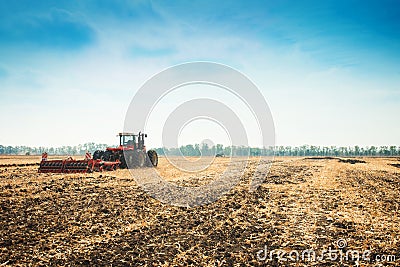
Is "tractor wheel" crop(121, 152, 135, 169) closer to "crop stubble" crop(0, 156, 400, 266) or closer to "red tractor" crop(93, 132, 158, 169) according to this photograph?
"red tractor" crop(93, 132, 158, 169)

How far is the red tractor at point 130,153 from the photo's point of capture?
2402 cm

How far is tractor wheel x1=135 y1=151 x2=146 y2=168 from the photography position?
82.3 ft

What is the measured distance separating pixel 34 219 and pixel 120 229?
8.74 ft

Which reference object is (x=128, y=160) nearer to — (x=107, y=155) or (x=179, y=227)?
Answer: (x=107, y=155)

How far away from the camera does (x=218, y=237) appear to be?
24.4 feet

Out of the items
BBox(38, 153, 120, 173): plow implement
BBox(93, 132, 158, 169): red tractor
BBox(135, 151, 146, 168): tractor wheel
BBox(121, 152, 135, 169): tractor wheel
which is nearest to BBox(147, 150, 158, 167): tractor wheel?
BBox(93, 132, 158, 169): red tractor

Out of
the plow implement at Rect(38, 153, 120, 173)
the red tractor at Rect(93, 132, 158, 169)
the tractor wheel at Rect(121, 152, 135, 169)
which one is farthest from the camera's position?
the tractor wheel at Rect(121, 152, 135, 169)

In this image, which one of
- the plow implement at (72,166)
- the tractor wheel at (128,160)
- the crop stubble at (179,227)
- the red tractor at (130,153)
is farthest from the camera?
the tractor wheel at (128,160)

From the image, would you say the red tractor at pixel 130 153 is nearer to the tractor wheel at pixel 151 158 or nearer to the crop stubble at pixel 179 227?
the tractor wheel at pixel 151 158

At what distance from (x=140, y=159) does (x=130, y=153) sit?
A: 1073mm

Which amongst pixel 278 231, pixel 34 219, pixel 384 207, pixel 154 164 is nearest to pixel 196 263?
pixel 278 231

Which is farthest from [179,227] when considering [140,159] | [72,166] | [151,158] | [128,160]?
[151,158]

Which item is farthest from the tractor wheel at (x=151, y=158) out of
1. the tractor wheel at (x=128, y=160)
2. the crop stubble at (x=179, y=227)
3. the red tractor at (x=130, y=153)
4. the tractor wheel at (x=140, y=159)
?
the crop stubble at (x=179, y=227)

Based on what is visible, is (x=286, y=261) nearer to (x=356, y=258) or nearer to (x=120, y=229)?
(x=356, y=258)
